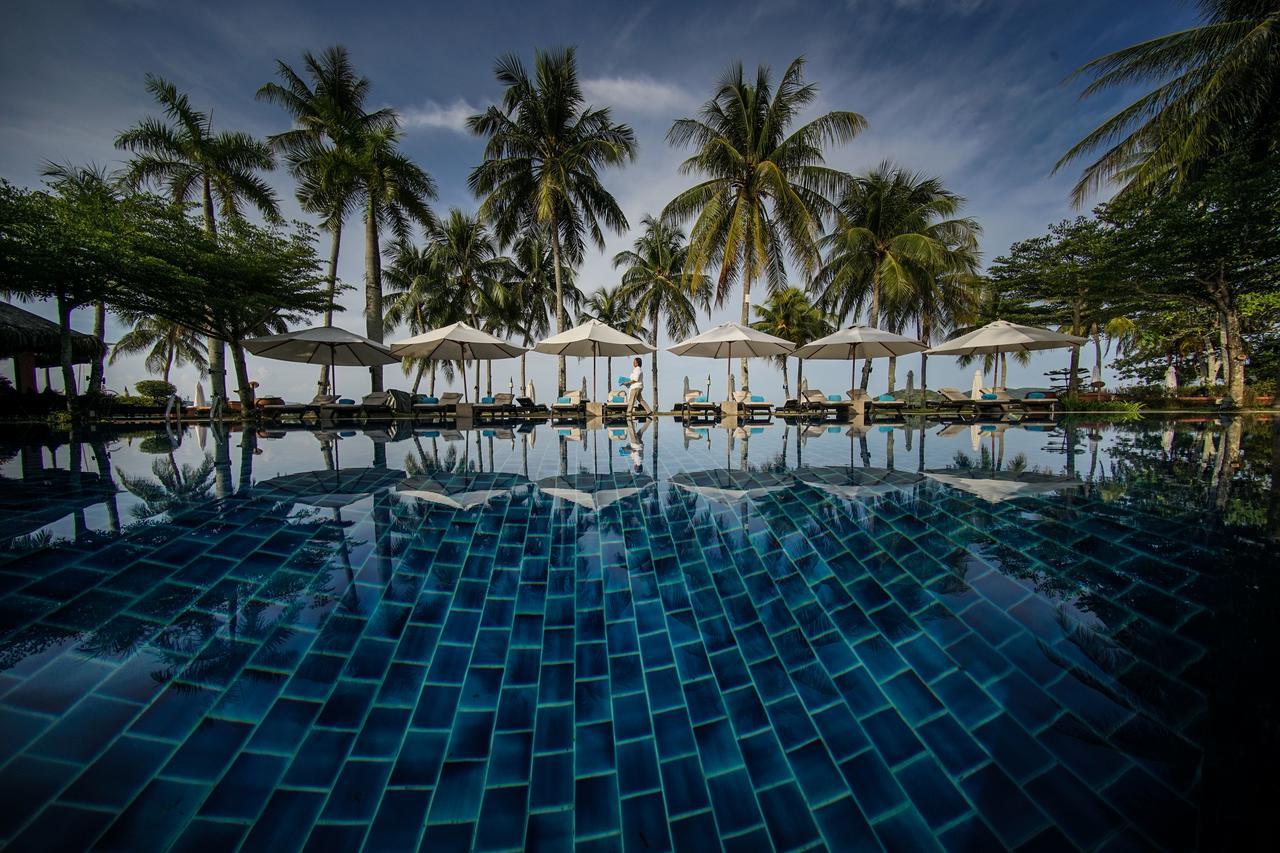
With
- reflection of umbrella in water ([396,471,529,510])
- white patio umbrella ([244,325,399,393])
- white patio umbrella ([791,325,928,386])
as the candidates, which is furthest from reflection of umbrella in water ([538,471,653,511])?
white patio umbrella ([791,325,928,386])

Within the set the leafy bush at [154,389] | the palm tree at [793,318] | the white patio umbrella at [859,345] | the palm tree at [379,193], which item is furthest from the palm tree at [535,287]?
the leafy bush at [154,389]

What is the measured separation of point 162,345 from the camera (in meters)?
31.9

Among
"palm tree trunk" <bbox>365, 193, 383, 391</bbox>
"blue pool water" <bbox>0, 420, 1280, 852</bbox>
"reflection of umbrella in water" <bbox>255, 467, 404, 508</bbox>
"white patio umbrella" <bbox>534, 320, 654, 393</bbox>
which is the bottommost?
"blue pool water" <bbox>0, 420, 1280, 852</bbox>

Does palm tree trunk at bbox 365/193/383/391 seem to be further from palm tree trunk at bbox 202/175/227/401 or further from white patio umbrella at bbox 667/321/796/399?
white patio umbrella at bbox 667/321/796/399

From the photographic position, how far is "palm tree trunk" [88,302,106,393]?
51.8 ft

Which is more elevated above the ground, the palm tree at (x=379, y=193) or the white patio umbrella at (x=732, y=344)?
the palm tree at (x=379, y=193)

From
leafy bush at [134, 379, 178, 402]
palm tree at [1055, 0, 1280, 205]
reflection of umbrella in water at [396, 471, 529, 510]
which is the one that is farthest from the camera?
leafy bush at [134, 379, 178, 402]

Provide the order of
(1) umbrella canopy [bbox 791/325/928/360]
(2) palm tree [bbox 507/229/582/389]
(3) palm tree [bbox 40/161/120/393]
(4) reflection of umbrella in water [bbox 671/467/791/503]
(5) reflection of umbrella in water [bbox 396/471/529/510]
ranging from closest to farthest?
(5) reflection of umbrella in water [bbox 396/471/529/510]
(4) reflection of umbrella in water [bbox 671/467/791/503]
(3) palm tree [bbox 40/161/120/393]
(1) umbrella canopy [bbox 791/325/928/360]
(2) palm tree [bbox 507/229/582/389]

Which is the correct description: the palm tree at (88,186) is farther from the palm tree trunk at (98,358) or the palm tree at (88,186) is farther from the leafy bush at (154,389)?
the leafy bush at (154,389)

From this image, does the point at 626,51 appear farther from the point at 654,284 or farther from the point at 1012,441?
the point at 654,284

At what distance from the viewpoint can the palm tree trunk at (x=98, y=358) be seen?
15.8 meters

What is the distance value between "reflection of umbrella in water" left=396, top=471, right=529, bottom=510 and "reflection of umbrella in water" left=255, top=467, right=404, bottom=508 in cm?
31

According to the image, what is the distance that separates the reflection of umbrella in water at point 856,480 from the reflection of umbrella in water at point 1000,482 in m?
0.41

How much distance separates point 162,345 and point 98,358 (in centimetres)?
1940
